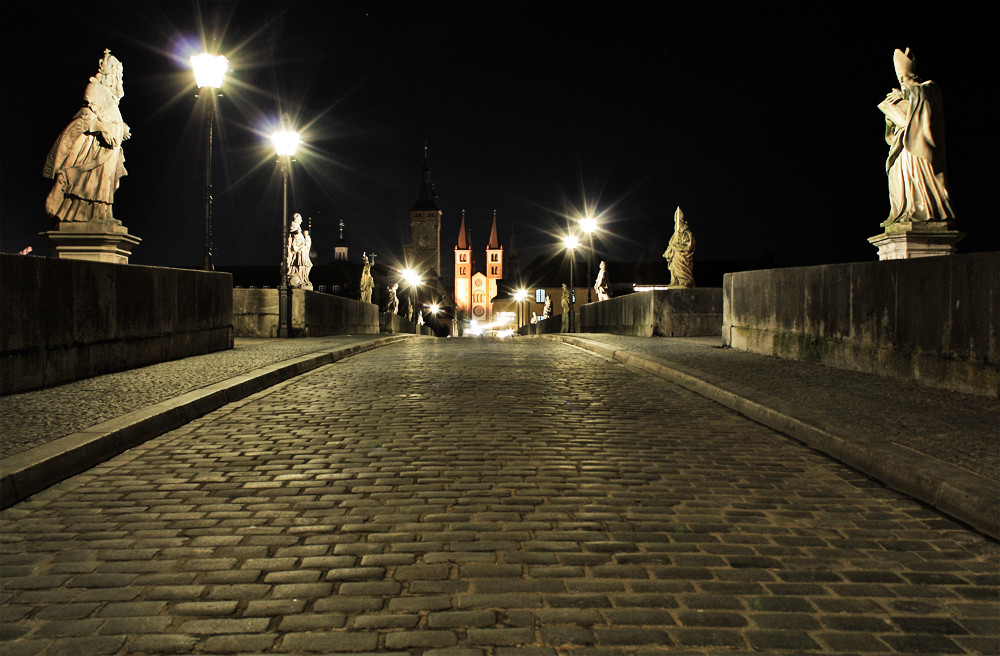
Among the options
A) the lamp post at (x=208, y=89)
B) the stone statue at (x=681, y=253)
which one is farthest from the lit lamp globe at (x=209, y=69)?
the stone statue at (x=681, y=253)

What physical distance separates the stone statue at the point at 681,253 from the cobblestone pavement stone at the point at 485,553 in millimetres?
15886

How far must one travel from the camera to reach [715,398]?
332 inches

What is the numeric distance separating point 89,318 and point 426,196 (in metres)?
152

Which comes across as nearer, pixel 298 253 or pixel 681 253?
pixel 681 253

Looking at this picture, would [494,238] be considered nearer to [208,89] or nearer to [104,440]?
[208,89]

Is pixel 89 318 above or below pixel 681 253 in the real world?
below

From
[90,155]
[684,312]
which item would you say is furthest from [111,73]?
[684,312]

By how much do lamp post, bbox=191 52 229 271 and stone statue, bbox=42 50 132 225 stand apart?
1448mm

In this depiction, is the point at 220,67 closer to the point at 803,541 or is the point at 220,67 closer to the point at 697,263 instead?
the point at 803,541

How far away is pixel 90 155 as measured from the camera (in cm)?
1247

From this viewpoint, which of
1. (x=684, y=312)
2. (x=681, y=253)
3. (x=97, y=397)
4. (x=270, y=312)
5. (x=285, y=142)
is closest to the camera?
(x=97, y=397)

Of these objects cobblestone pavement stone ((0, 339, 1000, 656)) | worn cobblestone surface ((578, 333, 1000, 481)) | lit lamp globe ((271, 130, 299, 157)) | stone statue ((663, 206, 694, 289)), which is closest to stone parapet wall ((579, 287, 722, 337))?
stone statue ((663, 206, 694, 289))

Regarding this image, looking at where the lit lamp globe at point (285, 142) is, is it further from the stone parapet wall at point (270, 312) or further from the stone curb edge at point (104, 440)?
the stone curb edge at point (104, 440)

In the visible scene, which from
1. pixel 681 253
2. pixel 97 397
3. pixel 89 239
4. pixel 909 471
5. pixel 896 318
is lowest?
pixel 909 471
